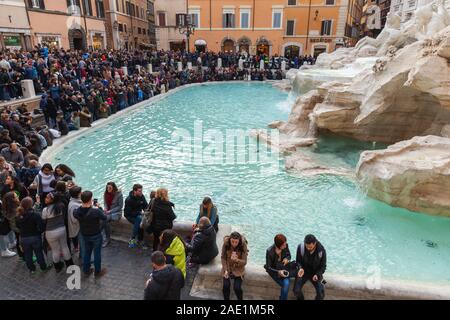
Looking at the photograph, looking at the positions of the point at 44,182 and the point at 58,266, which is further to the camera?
the point at 44,182

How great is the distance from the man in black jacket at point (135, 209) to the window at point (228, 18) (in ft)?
132

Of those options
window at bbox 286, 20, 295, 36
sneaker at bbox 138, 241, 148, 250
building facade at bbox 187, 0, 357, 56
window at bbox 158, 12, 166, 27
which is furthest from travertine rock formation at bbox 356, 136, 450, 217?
window at bbox 158, 12, 166, 27

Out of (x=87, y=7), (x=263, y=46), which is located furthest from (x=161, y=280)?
(x=263, y=46)

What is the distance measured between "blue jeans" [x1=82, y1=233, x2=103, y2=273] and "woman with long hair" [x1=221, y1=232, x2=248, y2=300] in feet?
6.48

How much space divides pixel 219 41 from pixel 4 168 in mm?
39171

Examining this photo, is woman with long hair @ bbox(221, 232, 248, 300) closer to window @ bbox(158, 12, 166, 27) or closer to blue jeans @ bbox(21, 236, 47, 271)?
blue jeans @ bbox(21, 236, 47, 271)

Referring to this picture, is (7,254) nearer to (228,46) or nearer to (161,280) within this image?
(161,280)

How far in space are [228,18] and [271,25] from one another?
17.3ft

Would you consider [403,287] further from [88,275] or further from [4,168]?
[4,168]

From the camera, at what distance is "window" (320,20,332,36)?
42003mm

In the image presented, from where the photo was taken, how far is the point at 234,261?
190 inches

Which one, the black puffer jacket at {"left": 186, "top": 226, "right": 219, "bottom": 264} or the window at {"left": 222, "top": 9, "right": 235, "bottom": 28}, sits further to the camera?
the window at {"left": 222, "top": 9, "right": 235, "bottom": 28}

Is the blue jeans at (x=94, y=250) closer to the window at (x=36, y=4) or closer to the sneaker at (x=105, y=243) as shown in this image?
the sneaker at (x=105, y=243)

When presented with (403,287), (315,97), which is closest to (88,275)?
(403,287)
